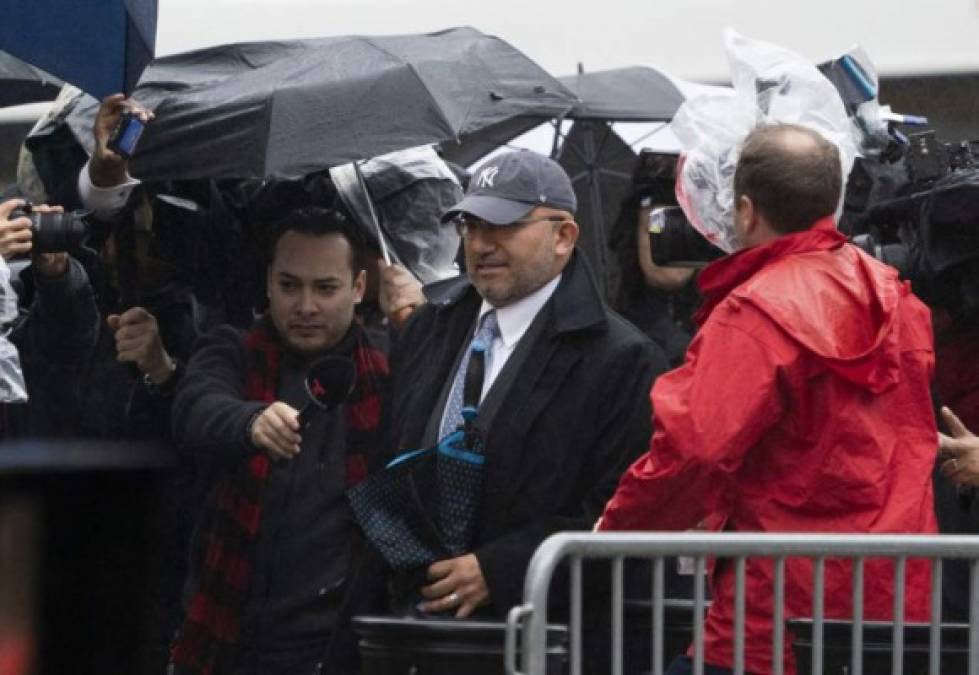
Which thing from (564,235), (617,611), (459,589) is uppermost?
(564,235)

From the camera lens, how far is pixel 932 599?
3000 mm

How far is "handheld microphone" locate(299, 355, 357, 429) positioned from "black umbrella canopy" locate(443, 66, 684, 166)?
2.45 m

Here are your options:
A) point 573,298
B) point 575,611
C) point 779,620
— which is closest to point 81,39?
point 573,298

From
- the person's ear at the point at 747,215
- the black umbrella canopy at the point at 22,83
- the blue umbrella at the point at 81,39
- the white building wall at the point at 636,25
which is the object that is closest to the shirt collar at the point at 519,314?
the person's ear at the point at 747,215

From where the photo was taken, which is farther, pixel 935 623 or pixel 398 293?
pixel 398 293

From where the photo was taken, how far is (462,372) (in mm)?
4270

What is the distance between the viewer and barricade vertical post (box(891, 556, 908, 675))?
2.94 metres

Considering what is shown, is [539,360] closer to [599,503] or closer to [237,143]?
[599,503]

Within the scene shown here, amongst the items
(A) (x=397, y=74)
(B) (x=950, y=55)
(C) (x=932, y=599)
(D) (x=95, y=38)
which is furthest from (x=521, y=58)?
(B) (x=950, y=55)

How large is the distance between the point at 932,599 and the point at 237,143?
2.49 m

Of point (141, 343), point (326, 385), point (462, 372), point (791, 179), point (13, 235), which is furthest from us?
point (141, 343)

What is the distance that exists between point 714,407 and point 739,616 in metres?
0.43

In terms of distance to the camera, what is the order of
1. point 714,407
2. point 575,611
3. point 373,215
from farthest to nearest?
point 373,215 → point 714,407 → point 575,611

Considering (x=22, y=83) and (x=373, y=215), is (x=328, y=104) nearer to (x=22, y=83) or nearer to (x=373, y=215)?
(x=373, y=215)
